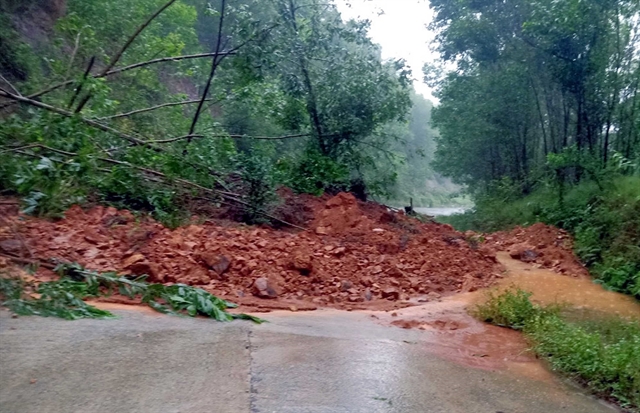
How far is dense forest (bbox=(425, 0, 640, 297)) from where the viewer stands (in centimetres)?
1164

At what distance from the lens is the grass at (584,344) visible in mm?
4953

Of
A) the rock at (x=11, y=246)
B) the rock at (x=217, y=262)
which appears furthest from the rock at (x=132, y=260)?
the rock at (x=11, y=246)

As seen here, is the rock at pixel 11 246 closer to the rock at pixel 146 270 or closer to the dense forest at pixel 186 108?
the dense forest at pixel 186 108

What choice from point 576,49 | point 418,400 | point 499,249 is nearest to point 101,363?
point 418,400

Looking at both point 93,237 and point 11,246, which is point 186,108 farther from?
point 11,246

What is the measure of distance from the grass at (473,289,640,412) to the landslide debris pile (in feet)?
5.21

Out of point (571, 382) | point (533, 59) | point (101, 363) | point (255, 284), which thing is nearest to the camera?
point (101, 363)

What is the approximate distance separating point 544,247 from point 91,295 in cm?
882

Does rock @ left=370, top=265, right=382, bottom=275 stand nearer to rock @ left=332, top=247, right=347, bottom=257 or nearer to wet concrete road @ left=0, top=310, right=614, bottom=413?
rock @ left=332, top=247, right=347, bottom=257

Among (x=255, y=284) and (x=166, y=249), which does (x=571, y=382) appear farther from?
(x=166, y=249)

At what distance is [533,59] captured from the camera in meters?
17.2

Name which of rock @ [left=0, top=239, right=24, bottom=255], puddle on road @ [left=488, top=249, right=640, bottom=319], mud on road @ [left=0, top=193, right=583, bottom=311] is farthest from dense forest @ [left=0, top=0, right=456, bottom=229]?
puddle on road @ [left=488, top=249, right=640, bottom=319]

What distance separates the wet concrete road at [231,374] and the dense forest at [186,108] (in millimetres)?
3023

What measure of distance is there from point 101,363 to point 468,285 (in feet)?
19.8
